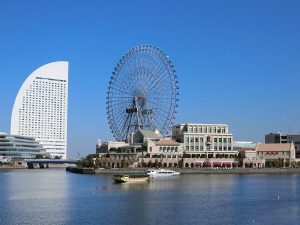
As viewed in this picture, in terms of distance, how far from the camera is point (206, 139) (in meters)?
125

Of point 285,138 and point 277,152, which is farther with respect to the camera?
point 285,138

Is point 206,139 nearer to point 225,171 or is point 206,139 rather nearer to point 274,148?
point 225,171

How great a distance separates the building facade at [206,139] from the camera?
124750mm

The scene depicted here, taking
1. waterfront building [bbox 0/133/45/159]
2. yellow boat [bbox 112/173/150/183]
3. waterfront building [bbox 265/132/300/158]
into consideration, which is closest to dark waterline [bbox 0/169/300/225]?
yellow boat [bbox 112/173/150/183]

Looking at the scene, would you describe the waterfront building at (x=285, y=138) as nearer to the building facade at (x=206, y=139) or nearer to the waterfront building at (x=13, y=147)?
the building facade at (x=206, y=139)

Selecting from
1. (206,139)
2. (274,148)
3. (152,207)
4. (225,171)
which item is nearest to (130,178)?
(152,207)

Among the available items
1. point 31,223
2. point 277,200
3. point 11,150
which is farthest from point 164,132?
point 11,150

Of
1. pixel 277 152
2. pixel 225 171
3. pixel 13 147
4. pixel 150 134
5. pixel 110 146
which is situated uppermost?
pixel 150 134

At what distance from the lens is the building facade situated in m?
125

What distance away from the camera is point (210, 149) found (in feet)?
411

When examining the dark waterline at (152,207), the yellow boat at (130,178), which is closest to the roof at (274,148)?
the yellow boat at (130,178)

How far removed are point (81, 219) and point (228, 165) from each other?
8735 centimetres

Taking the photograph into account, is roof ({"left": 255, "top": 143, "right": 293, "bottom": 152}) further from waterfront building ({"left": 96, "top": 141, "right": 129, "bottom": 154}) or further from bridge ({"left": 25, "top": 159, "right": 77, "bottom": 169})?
bridge ({"left": 25, "top": 159, "right": 77, "bottom": 169})

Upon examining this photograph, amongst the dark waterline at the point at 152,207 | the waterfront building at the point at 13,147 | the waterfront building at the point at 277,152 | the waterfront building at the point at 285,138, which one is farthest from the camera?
the waterfront building at the point at 13,147
